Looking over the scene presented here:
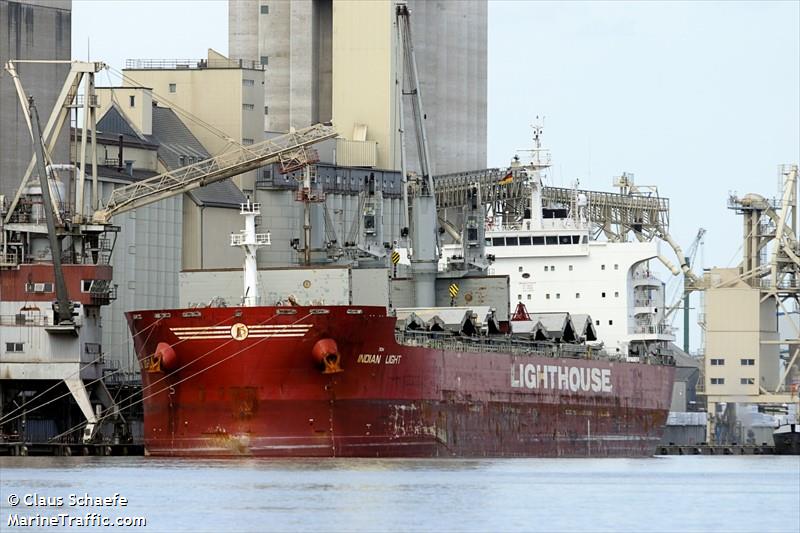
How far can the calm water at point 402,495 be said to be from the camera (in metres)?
43.6

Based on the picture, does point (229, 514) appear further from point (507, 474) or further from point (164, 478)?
point (507, 474)

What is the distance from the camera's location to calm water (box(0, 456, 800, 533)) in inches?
1716

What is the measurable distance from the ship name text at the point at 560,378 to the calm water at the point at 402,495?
662cm

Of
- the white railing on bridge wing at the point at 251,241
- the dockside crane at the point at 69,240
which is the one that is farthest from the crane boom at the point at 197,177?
the white railing on bridge wing at the point at 251,241

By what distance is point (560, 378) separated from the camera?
73.4 meters

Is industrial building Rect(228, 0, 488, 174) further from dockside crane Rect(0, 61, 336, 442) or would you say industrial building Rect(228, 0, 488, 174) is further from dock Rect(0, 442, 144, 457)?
dock Rect(0, 442, 144, 457)

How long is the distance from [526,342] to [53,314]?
1549 centimetres

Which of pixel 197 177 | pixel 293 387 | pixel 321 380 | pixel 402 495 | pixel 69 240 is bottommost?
pixel 402 495

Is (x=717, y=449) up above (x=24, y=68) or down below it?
below

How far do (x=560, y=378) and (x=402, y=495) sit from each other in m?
25.4

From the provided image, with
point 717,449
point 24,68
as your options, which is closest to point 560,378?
point 717,449

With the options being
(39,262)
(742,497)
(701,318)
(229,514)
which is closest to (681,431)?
(701,318)

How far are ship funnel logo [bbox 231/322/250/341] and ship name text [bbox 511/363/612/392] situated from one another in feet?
41.0

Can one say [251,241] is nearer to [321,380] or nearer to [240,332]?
Result: [240,332]
